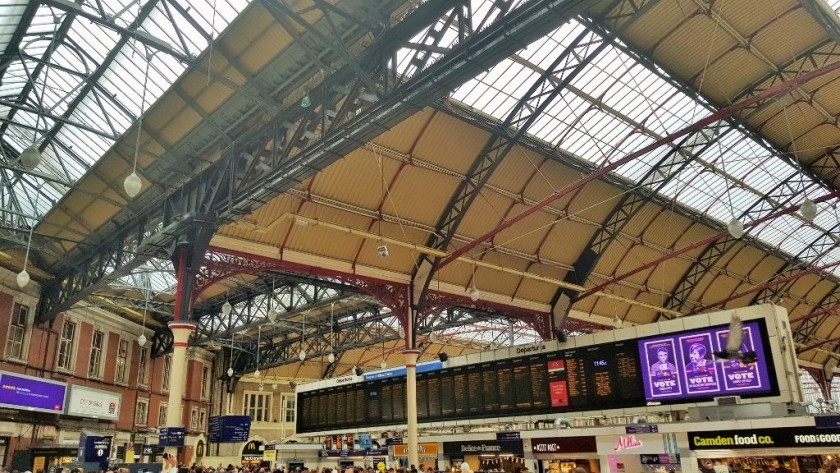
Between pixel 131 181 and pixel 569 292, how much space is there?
21.8 meters

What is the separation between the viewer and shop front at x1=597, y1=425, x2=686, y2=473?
16.6 meters

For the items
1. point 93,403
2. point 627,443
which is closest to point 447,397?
point 627,443

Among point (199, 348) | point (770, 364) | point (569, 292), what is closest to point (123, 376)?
point (199, 348)

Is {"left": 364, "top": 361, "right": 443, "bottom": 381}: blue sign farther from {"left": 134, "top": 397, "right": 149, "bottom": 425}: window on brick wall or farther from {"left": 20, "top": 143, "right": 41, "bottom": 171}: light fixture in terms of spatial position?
{"left": 20, "top": 143, "right": 41, "bottom": 171}: light fixture

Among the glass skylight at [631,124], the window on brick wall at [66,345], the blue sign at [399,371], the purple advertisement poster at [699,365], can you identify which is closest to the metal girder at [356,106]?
the glass skylight at [631,124]

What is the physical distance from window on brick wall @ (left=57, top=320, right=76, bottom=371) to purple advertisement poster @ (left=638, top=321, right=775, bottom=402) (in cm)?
2193

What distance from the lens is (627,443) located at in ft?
57.4

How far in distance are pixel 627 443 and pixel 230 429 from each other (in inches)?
591

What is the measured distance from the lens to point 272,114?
12.6 metres

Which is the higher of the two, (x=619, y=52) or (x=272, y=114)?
(x=619, y=52)

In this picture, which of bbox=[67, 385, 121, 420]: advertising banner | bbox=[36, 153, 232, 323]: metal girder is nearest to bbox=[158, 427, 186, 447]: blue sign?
bbox=[36, 153, 232, 323]: metal girder

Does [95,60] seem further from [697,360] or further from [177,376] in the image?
[697,360]

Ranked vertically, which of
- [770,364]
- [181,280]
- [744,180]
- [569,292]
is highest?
[744,180]

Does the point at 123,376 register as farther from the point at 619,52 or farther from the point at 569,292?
the point at 619,52
